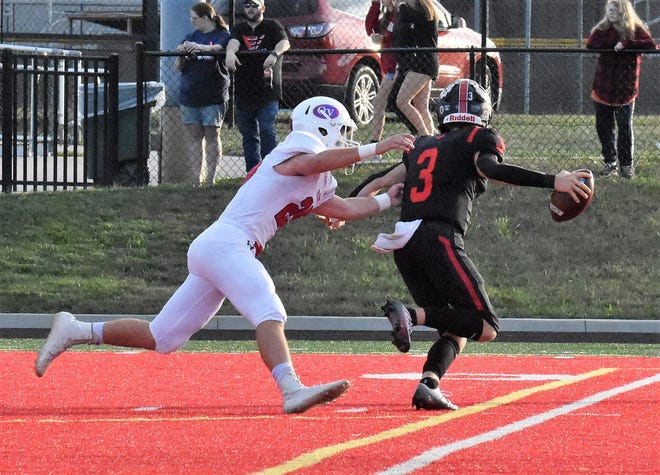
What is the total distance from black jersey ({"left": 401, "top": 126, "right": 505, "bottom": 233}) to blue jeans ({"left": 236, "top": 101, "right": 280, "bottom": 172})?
7.53 m

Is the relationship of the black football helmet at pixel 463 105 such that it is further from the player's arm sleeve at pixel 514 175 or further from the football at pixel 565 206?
the football at pixel 565 206

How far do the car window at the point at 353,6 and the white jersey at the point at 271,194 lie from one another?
1221 centimetres

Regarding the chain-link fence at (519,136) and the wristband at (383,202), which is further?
the chain-link fence at (519,136)

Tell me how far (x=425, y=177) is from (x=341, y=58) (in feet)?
34.7

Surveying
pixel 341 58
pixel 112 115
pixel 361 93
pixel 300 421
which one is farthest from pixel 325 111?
pixel 361 93

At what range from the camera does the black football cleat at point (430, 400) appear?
747 cm

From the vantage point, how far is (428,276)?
307 inches

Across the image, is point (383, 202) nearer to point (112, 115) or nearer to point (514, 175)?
point (514, 175)

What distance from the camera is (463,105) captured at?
798 centimetres

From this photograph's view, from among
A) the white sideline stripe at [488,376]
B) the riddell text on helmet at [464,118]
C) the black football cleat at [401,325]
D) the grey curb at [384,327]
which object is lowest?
the grey curb at [384,327]

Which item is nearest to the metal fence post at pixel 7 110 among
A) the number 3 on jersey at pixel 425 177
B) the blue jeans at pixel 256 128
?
the blue jeans at pixel 256 128

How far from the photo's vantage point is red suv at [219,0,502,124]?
18219 mm

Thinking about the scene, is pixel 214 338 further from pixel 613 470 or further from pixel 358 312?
pixel 613 470

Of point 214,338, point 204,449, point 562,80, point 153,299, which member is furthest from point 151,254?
point 562,80
